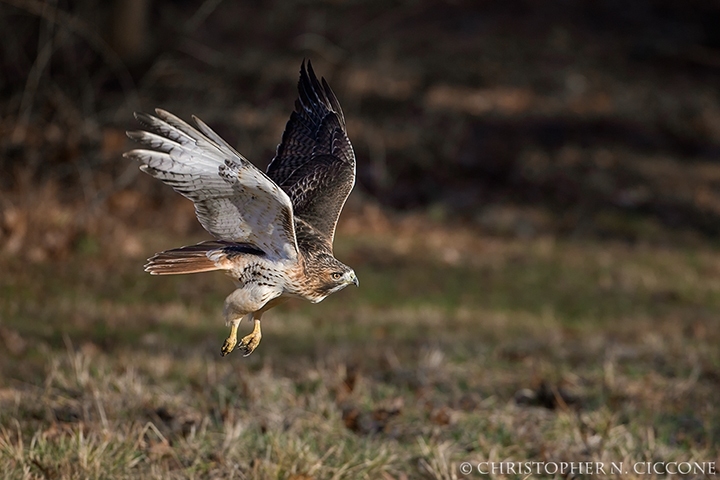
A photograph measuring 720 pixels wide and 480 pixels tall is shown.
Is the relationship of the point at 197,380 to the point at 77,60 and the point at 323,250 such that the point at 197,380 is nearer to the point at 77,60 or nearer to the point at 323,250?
the point at 323,250

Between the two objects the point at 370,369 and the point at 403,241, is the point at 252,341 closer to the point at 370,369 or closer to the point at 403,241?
the point at 370,369

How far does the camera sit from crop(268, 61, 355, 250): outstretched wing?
15.0ft

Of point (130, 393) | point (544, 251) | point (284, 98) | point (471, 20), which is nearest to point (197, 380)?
point (130, 393)

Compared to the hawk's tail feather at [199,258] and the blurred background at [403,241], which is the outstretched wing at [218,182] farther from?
the blurred background at [403,241]

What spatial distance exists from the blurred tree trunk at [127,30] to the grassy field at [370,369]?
4.98 meters

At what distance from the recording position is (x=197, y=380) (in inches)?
236

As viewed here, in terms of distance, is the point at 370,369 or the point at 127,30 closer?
the point at 370,369

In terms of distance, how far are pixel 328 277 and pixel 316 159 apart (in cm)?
123

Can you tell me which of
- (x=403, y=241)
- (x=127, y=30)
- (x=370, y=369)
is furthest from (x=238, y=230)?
(x=127, y=30)

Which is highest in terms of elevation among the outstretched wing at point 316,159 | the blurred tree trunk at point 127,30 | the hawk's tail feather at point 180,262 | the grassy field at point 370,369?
the blurred tree trunk at point 127,30

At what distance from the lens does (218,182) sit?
12.2ft

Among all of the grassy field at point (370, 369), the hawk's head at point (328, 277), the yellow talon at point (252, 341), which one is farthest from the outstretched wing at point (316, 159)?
the grassy field at point (370, 369)

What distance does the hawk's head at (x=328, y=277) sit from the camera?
12.7ft

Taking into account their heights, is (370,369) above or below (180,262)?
below
